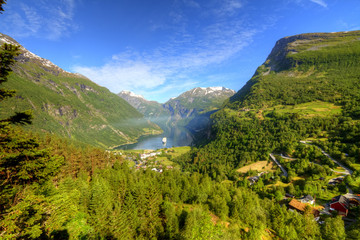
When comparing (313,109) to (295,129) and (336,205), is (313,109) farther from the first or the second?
(336,205)

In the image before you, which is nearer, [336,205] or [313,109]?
[336,205]

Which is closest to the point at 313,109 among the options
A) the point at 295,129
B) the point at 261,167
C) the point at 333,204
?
the point at 295,129

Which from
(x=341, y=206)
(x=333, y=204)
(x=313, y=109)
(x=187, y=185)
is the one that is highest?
(x=313, y=109)

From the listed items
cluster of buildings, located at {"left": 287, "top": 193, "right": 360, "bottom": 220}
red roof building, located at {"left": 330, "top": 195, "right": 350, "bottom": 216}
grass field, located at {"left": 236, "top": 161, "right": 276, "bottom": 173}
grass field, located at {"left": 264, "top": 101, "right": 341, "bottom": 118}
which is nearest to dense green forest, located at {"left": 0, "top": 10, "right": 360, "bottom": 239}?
grass field, located at {"left": 264, "top": 101, "right": 341, "bottom": 118}

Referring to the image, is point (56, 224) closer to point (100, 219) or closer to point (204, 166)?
point (100, 219)

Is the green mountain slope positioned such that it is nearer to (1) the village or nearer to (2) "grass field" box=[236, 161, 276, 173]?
(2) "grass field" box=[236, 161, 276, 173]

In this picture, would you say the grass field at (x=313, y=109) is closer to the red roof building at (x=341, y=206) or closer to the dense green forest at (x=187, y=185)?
the dense green forest at (x=187, y=185)

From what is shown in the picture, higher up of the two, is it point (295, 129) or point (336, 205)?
point (295, 129)

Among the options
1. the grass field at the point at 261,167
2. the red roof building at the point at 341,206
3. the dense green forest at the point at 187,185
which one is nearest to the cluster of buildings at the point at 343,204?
the red roof building at the point at 341,206
